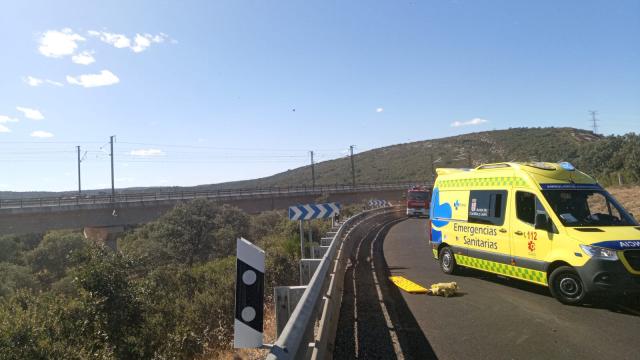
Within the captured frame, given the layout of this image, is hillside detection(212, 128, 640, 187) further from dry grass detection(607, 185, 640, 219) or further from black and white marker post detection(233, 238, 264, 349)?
black and white marker post detection(233, 238, 264, 349)

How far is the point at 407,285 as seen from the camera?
1071 centimetres

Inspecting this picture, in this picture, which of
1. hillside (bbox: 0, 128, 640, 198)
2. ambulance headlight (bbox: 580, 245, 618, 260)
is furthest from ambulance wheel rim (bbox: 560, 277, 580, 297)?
hillside (bbox: 0, 128, 640, 198)

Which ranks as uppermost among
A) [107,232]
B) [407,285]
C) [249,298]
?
[249,298]

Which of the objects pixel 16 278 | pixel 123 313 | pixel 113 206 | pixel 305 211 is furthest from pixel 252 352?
pixel 113 206

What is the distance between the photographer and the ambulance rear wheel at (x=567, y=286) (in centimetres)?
820

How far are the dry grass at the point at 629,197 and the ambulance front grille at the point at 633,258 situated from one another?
1537 cm

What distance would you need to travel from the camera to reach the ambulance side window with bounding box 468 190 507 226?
1039cm

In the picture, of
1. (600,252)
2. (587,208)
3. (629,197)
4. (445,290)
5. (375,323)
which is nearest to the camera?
(375,323)

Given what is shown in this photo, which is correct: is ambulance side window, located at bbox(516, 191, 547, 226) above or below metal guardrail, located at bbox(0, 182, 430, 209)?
below

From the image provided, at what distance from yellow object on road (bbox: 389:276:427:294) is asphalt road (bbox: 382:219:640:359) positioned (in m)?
0.28

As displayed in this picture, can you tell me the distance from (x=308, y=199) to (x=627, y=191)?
46.0 metres

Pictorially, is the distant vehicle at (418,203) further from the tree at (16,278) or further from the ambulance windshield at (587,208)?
the ambulance windshield at (587,208)

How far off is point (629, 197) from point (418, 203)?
16.1m

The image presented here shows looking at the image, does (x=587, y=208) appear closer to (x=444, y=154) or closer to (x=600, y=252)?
(x=600, y=252)
